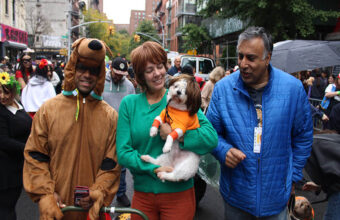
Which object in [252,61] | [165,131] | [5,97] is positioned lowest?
[165,131]

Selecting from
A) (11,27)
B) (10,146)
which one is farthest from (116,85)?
(11,27)

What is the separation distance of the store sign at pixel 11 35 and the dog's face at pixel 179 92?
1148 inches

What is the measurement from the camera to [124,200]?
494 centimetres

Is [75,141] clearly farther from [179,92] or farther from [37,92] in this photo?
[37,92]

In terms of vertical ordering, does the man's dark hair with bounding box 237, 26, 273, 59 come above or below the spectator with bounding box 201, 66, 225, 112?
above

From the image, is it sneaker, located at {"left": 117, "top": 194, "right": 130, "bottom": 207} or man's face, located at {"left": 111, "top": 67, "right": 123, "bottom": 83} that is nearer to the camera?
sneaker, located at {"left": 117, "top": 194, "right": 130, "bottom": 207}

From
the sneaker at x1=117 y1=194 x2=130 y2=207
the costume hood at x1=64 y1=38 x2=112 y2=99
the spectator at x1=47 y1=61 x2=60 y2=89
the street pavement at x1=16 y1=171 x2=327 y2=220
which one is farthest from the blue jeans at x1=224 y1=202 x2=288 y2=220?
the spectator at x1=47 y1=61 x2=60 y2=89

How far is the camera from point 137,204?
2.33 metres

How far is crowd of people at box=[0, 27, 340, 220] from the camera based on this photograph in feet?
7.39

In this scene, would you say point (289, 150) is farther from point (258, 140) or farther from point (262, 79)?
point (262, 79)

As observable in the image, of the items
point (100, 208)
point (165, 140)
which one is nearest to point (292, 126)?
point (165, 140)

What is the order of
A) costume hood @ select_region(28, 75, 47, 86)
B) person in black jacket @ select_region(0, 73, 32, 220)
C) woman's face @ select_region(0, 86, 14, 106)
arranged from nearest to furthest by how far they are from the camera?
1. person in black jacket @ select_region(0, 73, 32, 220)
2. woman's face @ select_region(0, 86, 14, 106)
3. costume hood @ select_region(28, 75, 47, 86)

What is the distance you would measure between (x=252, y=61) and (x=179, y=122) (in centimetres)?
81

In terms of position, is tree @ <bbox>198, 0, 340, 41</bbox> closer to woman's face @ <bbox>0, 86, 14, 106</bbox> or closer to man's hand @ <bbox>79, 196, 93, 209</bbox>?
woman's face @ <bbox>0, 86, 14, 106</bbox>
